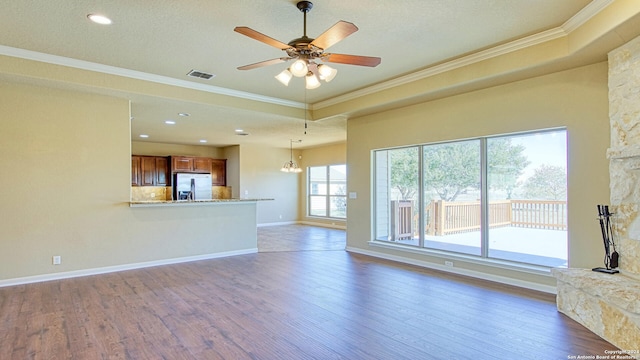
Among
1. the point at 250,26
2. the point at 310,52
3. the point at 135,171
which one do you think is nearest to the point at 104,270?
the point at 250,26

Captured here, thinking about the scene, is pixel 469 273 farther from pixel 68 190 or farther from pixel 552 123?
pixel 68 190

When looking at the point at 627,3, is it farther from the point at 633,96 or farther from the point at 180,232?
the point at 180,232

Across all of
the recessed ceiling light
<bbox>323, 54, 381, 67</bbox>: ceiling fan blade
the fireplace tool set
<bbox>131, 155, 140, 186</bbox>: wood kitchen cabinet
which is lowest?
the fireplace tool set

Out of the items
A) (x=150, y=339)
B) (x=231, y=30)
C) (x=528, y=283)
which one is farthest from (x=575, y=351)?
(x=231, y=30)

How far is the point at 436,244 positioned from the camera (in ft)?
18.2

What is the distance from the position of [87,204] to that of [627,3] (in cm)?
655

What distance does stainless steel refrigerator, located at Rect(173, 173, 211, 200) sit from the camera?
10.2m

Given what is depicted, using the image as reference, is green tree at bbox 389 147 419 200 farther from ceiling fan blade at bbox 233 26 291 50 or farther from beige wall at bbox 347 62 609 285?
ceiling fan blade at bbox 233 26 291 50

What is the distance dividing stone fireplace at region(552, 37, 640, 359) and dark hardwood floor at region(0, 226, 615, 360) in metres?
0.16

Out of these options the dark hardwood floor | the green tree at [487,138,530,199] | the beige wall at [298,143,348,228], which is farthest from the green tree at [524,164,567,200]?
the beige wall at [298,143,348,228]

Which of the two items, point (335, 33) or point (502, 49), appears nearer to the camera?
point (335, 33)

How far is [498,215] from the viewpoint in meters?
4.80

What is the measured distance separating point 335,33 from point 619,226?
3.43m

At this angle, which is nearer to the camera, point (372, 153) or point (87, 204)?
point (87, 204)
